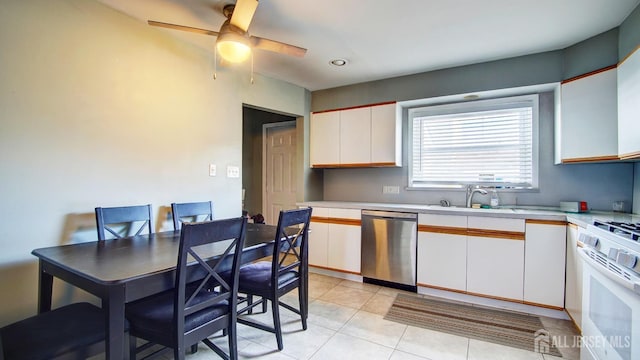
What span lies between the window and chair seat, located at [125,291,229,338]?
2.86 meters

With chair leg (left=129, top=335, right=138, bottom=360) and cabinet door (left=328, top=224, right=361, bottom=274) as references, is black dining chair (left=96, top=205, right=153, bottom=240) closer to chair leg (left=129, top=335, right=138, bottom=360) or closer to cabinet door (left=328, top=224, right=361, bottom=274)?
chair leg (left=129, top=335, right=138, bottom=360)

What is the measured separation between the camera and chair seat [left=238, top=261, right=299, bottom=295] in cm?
209

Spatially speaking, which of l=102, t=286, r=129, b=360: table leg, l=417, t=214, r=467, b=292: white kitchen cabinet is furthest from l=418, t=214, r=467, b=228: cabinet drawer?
l=102, t=286, r=129, b=360: table leg

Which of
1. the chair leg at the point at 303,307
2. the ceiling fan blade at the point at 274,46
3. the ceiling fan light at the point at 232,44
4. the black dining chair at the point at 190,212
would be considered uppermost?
the ceiling fan blade at the point at 274,46

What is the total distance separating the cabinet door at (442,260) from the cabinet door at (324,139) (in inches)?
61.6

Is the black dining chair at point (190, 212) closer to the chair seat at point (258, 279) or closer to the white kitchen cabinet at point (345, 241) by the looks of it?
the chair seat at point (258, 279)

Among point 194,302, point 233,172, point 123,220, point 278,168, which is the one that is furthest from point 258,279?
point 278,168

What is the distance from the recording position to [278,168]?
4961 mm

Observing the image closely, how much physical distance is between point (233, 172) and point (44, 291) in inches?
71.3

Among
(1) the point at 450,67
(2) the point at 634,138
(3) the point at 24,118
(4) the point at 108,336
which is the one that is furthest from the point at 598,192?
(3) the point at 24,118

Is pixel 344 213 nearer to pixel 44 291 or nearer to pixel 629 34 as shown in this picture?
pixel 44 291

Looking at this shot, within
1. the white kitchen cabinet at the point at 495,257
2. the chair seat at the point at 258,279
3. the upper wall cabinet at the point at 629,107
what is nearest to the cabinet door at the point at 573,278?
the white kitchen cabinet at the point at 495,257

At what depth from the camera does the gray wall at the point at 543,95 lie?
258 centimetres

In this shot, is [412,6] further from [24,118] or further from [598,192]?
[24,118]
